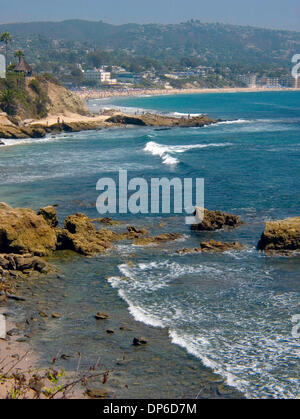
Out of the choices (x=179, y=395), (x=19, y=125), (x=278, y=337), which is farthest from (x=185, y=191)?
(x=19, y=125)

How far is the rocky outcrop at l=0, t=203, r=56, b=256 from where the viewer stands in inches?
1061

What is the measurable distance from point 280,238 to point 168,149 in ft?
120

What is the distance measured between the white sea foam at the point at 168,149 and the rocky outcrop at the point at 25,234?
90.8 ft

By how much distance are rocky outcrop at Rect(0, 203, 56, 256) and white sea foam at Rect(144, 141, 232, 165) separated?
27687 millimetres

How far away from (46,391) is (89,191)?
2716 centimetres

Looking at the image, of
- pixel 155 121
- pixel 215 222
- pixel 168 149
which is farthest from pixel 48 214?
pixel 155 121

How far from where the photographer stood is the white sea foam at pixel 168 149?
5630 centimetres

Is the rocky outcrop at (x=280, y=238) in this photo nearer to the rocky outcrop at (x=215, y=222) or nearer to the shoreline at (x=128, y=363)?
the rocky outcrop at (x=215, y=222)

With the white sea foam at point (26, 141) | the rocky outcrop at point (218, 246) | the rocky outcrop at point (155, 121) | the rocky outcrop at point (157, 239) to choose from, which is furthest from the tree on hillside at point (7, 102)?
the rocky outcrop at point (218, 246)

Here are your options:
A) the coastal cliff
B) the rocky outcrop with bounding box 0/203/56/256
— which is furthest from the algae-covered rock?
the coastal cliff

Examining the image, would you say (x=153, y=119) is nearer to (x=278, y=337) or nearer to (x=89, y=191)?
(x=89, y=191)

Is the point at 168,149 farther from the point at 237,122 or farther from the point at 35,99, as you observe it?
the point at 237,122

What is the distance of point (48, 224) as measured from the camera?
30.3 m

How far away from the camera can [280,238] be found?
94.1ft
